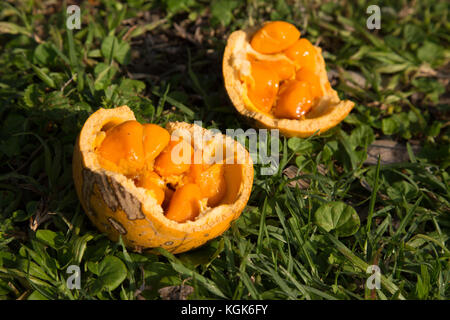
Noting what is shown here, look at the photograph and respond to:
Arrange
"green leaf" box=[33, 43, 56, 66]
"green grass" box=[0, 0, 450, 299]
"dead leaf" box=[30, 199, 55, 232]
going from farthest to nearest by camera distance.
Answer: "green leaf" box=[33, 43, 56, 66], "dead leaf" box=[30, 199, 55, 232], "green grass" box=[0, 0, 450, 299]

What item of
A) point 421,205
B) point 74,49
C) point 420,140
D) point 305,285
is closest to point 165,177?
point 305,285

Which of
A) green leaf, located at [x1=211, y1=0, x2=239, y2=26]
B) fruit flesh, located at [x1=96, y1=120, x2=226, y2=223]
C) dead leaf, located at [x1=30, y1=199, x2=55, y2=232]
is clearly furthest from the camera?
green leaf, located at [x1=211, y1=0, x2=239, y2=26]

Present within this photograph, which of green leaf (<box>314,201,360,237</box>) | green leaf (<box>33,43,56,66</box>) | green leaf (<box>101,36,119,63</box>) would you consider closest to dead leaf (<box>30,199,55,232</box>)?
green leaf (<box>33,43,56,66</box>)

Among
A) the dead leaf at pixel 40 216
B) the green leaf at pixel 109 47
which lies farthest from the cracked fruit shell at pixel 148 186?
the green leaf at pixel 109 47

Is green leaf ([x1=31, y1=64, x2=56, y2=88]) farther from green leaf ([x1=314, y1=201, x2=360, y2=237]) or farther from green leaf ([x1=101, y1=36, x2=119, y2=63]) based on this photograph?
green leaf ([x1=314, y1=201, x2=360, y2=237])

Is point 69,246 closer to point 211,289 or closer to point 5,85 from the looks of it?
point 211,289

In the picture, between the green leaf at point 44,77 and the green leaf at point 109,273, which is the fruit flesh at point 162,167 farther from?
the green leaf at point 44,77
